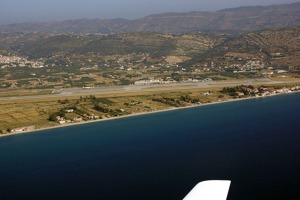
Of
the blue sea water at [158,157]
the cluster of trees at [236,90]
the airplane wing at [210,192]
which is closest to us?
the airplane wing at [210,192]

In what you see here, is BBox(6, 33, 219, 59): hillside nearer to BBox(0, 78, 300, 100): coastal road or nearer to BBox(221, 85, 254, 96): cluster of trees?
BBox(0, 78, 300, 100): coastal road

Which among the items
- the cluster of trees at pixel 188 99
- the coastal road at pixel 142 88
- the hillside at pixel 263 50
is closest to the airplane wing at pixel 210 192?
the cluster of trees at pixel 188 99

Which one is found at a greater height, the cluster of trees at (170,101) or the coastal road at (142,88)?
the cluster of trees at (170,101)

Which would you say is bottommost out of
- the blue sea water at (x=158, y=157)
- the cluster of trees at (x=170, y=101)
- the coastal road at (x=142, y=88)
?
the coastal road at (x=142, y=88)

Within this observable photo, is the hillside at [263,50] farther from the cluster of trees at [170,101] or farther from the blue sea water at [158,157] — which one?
the blue sea water at [158,157]

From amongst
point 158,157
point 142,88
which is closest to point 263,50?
point 142,88

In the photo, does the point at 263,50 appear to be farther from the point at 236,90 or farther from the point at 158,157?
the point at 158,157

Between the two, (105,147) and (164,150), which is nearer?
(164,150)

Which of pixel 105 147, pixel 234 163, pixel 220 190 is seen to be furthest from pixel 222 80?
pixel 220 190

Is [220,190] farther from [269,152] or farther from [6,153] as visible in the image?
[6,153]
